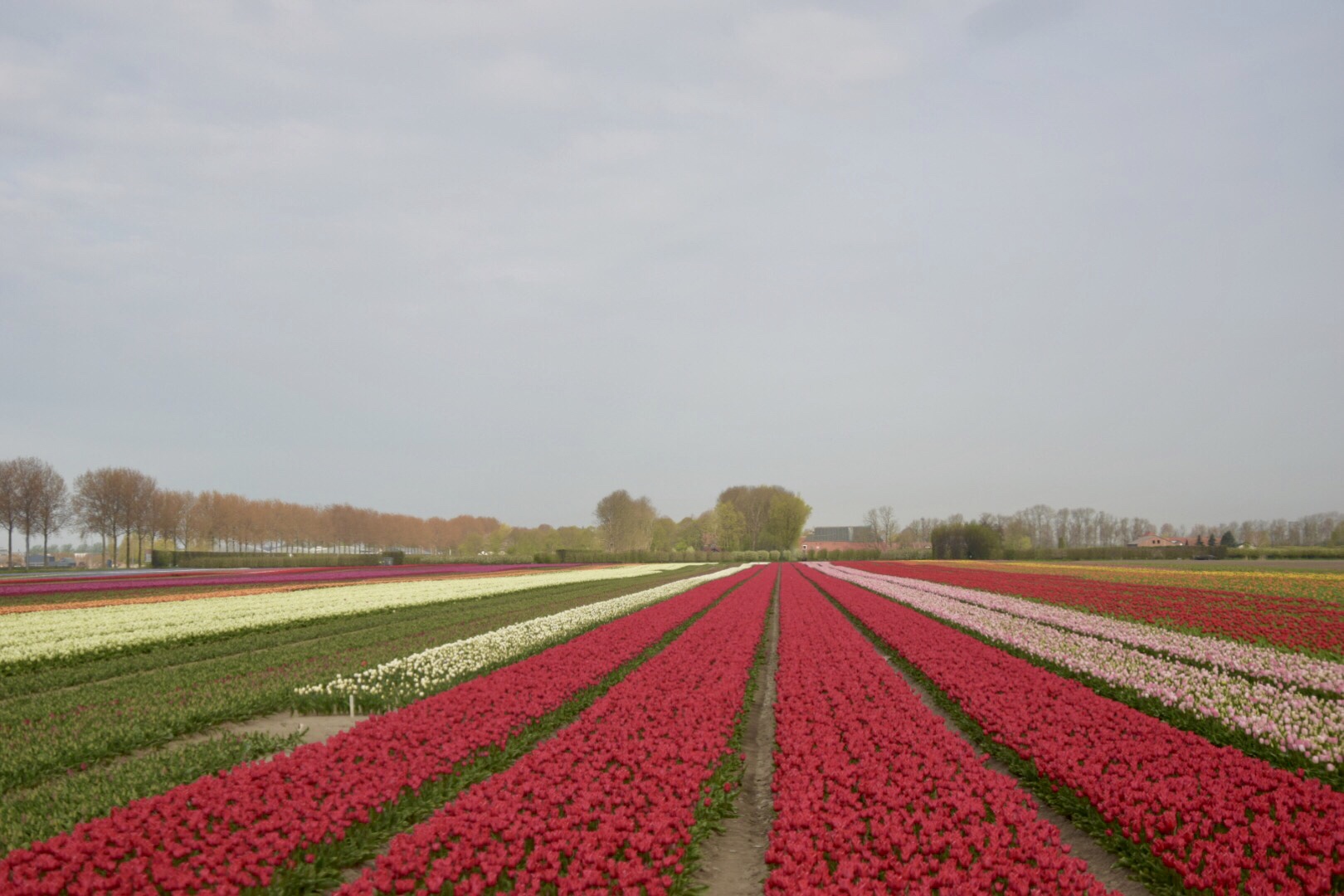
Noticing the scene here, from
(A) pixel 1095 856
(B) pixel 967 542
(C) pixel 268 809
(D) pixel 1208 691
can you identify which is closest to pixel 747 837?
(A) pixel 1095 856

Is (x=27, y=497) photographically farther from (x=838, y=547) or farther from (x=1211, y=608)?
Result: (x=838, y=547)

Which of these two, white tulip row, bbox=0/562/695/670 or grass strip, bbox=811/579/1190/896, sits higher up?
grass strip, bbox=811/579/1190/896

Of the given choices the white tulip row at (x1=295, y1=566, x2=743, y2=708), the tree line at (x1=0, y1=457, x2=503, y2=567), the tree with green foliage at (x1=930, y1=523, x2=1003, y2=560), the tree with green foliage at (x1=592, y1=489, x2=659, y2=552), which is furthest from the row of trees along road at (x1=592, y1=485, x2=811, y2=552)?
the white tulip row at (x1=295, y1=566, x2=743, y2=708)

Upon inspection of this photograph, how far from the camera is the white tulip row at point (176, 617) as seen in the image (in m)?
16.5

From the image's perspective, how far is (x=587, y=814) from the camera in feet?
18.9

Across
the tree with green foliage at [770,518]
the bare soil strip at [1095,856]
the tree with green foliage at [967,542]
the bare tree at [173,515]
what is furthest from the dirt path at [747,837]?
the tree with green foliage at [770,518]

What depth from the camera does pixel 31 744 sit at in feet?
28.4

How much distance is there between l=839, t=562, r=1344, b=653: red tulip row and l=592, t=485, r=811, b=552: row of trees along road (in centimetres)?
8023

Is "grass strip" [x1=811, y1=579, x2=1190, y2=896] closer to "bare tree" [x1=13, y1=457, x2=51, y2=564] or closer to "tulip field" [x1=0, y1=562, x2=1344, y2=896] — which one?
"tulip field" [x1=0, y1=562, x2=1344, y2=896]

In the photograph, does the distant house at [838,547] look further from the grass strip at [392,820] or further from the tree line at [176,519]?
the grass strip at [392,820]

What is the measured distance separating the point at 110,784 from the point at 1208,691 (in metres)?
13.8

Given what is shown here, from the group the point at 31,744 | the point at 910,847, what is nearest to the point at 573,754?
the point at 910,847

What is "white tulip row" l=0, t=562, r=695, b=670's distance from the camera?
54.0 feet

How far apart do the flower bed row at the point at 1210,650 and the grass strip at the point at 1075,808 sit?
5444 millimetres
